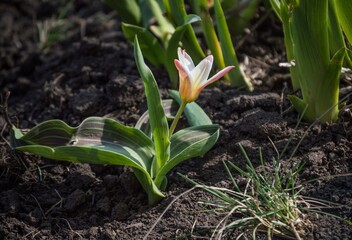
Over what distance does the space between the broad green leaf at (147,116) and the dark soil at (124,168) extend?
13 centimetres

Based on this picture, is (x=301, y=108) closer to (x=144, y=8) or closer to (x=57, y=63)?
(x=144, y=8)

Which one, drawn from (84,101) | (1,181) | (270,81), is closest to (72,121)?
(84,101)

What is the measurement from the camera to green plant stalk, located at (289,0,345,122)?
2.13 m

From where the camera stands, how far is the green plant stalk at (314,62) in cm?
213

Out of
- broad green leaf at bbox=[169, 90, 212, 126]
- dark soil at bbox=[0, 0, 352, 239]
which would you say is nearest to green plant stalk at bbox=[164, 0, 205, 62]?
dark soil at bbox=[0, 0, 352, 239]

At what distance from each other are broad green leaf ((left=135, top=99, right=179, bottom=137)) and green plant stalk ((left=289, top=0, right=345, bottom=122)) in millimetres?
471

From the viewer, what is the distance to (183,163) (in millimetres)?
2340

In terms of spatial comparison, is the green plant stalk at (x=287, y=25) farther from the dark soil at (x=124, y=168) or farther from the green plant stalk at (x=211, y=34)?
the green plant stalk at (x=211, y=34)

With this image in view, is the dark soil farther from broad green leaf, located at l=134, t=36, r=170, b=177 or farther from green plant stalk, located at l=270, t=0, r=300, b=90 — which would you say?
broad green leaf, located at l=134, t=36, r=170, b=177

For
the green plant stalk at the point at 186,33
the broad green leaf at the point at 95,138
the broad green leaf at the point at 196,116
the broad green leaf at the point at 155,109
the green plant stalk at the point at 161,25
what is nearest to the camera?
the broad green leaf at the point at 155,109

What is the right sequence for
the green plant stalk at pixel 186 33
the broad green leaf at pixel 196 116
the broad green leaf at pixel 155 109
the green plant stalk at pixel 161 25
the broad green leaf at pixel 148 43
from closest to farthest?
the broad green leaf at pixel 155 109, the broad green leaf at pixel 196 116, the green plant stalk at pixel 186 33, the broad green leaf at pixel 148 43, the green plant stalk at pixel 161 25

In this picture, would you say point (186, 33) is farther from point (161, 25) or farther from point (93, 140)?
point (93, 140)

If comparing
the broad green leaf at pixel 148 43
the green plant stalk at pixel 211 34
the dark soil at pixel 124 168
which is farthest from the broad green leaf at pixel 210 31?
→ the broad green leaf at pixel 148 43

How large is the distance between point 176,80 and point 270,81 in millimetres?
408
